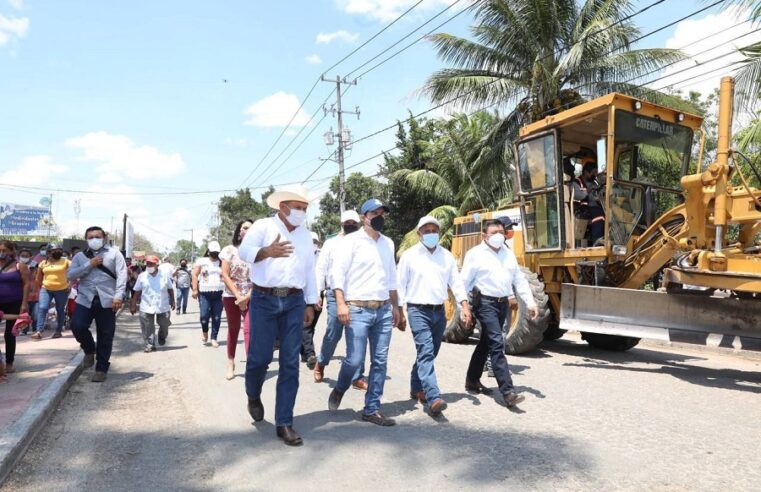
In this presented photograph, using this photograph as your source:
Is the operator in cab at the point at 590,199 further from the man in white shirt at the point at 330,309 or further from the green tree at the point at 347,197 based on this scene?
the green tree at the point at 347,197

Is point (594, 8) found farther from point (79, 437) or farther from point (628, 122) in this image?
point (79, 437)

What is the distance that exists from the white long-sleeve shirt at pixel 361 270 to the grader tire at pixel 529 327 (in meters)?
3.73

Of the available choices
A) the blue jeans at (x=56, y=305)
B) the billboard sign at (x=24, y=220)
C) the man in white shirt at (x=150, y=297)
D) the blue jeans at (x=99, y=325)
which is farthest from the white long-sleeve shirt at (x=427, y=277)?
the billboard sign at (x=24, y=220)

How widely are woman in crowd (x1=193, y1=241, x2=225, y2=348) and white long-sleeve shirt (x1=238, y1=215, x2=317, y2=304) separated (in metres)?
5.55

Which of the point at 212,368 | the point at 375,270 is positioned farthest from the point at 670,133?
the point at 212,368

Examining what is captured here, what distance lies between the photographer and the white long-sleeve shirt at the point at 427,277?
5348 mm

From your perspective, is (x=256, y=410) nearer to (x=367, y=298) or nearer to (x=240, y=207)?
(x=367, y=298)

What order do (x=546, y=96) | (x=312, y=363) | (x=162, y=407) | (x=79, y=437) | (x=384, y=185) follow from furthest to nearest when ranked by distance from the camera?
(x=384, y=185) → (x=546, y=96) → (x=312, y=363) → (x=162, y=407) → (x=79, y=437)

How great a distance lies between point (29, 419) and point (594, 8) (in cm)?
1646

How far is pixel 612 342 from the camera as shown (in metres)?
9.23

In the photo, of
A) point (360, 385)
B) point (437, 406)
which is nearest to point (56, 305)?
point (360, 385)

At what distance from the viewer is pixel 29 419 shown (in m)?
4.83

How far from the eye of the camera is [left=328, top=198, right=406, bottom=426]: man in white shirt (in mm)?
5043

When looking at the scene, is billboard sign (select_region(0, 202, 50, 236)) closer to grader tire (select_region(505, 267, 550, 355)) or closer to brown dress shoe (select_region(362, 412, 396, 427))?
grader tire (select_region(505, 267, 550, 355))
